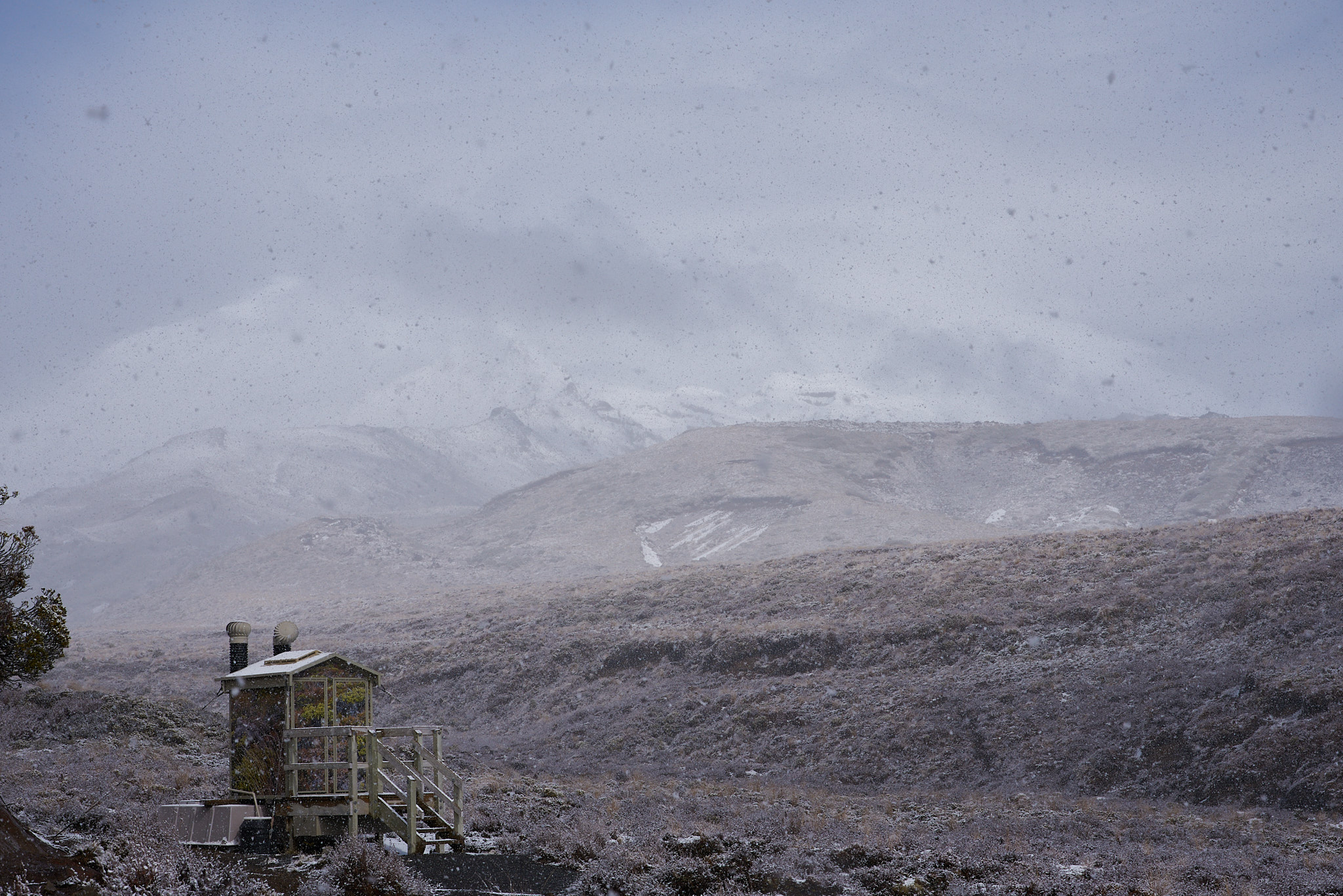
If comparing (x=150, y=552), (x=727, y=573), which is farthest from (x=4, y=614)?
(x=150, y=552)

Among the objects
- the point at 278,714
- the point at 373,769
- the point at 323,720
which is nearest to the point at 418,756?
the point at 373,769

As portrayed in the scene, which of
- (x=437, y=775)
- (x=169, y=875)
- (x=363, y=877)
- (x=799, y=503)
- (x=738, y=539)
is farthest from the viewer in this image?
(x=799, y=503)

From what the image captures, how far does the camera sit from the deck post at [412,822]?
14.5 meters

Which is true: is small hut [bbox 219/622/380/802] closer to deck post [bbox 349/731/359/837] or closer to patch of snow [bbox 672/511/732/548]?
deck post [bbox 349/731/359/837]

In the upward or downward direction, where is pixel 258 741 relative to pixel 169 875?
upward

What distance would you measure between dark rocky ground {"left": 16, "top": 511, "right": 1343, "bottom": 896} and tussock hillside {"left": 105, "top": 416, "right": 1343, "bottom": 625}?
39.4m

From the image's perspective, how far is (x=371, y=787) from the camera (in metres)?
15.0

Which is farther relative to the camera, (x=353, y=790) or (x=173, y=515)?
(x=173, y=515)

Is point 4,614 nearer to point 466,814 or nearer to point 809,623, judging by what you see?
point 466,814

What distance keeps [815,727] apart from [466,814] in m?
13.2

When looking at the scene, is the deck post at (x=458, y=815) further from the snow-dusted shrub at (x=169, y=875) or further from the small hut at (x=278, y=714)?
the snow-dusted shrub at (x=169, y=875)

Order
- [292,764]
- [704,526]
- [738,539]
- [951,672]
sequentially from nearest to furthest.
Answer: [292,764] → [951,672] → [738,539] → [704,526]

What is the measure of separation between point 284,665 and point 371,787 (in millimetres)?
2484

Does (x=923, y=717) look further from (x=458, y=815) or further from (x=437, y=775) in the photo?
(x=458, y=815)
